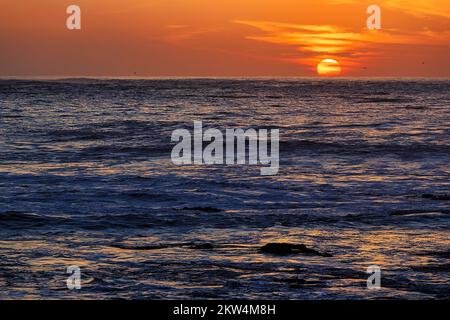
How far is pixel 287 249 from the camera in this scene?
13.0 meters

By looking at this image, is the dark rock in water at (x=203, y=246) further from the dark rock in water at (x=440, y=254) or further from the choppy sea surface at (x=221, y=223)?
the dark rock in water at (x=440, y=254)

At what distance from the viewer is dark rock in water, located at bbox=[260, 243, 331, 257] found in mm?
12781

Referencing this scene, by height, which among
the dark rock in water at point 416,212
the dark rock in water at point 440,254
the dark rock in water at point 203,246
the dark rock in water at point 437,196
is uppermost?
the dark rock in water at point 437,196

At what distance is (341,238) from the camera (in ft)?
46.4

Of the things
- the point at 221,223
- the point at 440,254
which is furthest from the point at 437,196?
the point at 440,254

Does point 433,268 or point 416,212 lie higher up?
point 416,212

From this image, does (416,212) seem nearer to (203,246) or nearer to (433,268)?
(433,268)

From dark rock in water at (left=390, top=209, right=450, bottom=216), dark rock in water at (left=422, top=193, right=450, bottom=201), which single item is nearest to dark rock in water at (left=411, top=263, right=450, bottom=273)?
dark rock in water at (left=390, top=209, right=450, bottom=216)

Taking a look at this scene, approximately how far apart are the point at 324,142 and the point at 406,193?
15.6 meters

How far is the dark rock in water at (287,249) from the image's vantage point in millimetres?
12781

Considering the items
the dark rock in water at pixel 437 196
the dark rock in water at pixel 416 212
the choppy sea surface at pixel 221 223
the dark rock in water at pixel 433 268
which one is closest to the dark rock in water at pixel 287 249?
the choppy sea surface at pixel 221 223

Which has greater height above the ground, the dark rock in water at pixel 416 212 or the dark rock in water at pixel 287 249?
the dark rock in water at pixel 416 212

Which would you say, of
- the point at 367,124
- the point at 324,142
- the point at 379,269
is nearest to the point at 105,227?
the point at 379,269
